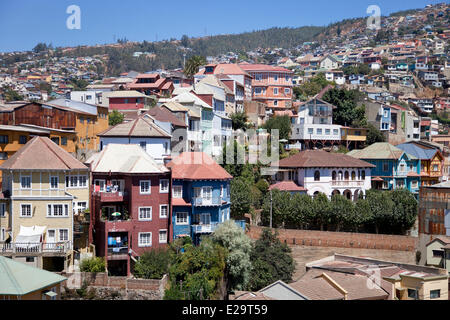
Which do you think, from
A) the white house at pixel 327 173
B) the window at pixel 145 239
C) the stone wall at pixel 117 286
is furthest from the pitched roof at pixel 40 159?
the white house at pixel 327 173

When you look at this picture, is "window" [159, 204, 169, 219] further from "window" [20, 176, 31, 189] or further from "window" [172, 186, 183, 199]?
"window" [20, 176, 31, 189]

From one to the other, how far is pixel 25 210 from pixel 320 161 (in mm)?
28549

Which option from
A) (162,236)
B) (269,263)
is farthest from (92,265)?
(269,263)

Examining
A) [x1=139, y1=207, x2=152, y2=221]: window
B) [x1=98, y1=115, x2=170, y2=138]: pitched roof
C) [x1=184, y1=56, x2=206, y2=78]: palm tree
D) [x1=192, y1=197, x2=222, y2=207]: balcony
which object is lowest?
[x1=139, y1=207, x2=152, y2=221]: window

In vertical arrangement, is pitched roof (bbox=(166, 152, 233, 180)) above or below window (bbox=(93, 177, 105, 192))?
above

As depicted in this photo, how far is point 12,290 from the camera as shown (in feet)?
83.8

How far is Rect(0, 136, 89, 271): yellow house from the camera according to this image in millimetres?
33531

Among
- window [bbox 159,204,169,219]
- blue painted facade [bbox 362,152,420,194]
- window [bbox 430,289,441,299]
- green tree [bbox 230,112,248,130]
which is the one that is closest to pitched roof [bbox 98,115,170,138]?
window [bbox 159,204,169,219]

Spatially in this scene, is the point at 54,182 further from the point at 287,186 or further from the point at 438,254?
→ the point at 438,254

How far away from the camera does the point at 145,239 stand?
36.9m

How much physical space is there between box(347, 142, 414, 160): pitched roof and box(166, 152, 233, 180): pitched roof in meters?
23.9

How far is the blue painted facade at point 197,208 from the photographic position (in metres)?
39.8

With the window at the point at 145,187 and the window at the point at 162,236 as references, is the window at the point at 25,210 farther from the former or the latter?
the window at the point at 162,236

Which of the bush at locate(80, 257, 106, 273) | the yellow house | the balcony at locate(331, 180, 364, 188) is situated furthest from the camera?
the balcony at locate(331, 180, 364, 188)
